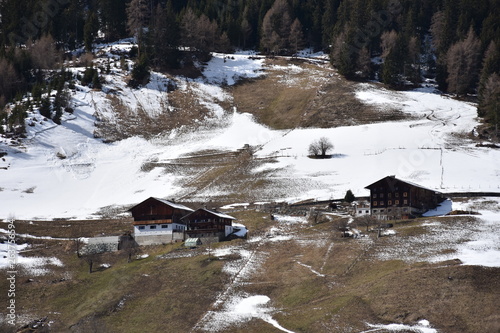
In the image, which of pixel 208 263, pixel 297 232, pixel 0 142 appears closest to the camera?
pixel 208 263

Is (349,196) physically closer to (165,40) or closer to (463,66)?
(463,66)

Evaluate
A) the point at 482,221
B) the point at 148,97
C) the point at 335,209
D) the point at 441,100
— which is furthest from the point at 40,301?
the point at 441,100

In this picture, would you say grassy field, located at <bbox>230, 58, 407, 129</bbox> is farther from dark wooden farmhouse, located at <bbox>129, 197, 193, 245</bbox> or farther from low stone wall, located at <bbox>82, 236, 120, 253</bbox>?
low stone wall, located at <bbox>82, 236, 120, 253</bbox>

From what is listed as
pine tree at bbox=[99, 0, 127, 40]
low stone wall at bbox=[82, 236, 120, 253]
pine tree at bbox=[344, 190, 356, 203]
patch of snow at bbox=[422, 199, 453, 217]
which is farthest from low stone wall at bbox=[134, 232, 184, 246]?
pine tree at bbox=[99, 0, 127, 40]

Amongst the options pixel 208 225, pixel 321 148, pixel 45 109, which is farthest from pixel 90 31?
pixel 208 225

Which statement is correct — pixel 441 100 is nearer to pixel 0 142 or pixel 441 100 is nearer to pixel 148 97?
pixel 148 97
